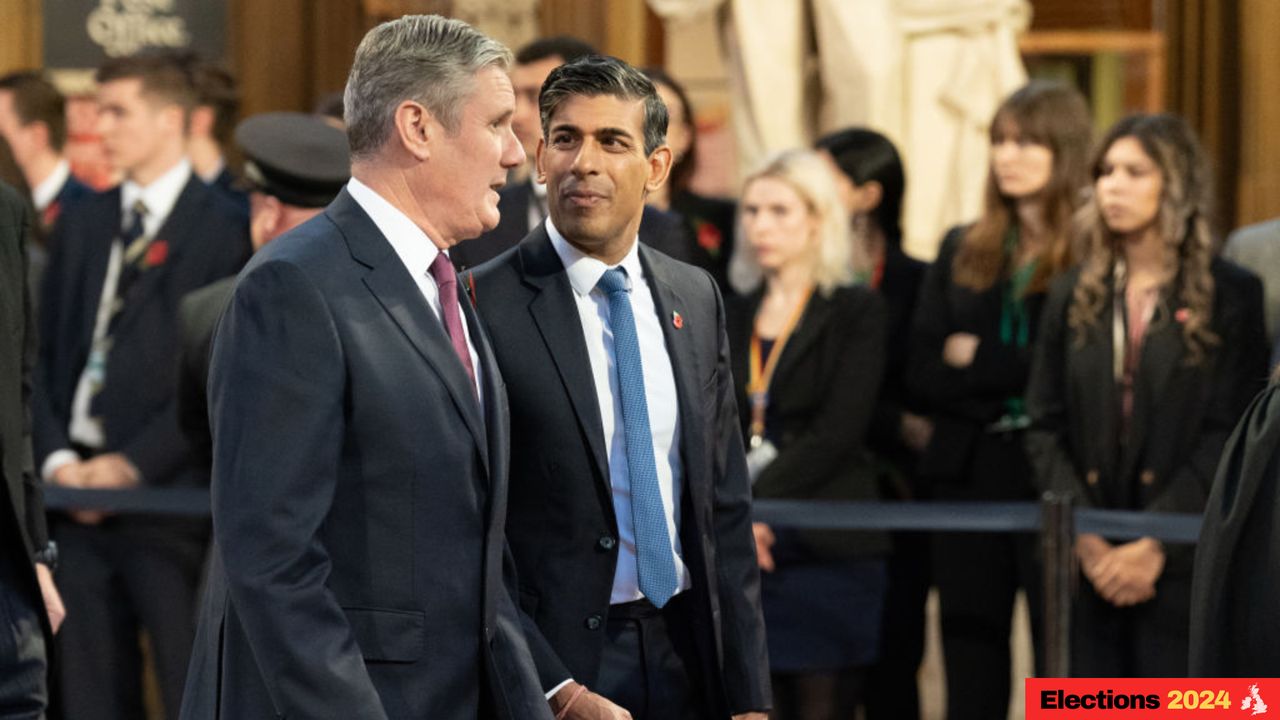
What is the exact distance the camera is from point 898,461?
5.42m

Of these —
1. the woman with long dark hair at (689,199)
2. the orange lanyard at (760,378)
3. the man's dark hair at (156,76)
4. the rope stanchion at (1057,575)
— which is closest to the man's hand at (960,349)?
the orange lanyard at (760,378)

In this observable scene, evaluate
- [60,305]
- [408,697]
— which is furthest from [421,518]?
[60,305]

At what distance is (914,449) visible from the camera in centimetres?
541

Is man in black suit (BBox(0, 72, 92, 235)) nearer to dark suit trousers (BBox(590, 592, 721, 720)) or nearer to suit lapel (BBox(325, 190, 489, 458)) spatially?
dark suit trousers (BBox(590, 592, 721, 720))

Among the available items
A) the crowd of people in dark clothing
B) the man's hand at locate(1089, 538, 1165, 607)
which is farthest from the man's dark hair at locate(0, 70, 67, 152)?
the man's hand at locate(1089, 538, 1165, 607)

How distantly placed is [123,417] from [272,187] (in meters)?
1.41

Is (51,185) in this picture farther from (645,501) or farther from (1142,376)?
(645,501)

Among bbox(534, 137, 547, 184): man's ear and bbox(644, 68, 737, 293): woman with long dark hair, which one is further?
bbox(644, 68, 737, 293): woman with long dark hair

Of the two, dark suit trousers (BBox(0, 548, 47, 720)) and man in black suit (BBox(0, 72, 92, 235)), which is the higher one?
man in black suit (BBox(0, 72, 92, 235))

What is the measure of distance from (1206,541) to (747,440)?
6.07 feet

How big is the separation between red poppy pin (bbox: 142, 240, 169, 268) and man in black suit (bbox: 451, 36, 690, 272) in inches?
43.2

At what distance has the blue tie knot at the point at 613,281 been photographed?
3229mm

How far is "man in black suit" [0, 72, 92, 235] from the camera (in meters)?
7.37

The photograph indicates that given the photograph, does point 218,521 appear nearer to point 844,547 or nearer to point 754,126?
point 844,547
